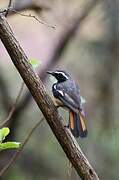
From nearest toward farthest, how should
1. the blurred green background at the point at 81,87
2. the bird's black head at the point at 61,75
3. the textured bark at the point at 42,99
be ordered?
the textured bark at the point at 42,99 → the bird's black head at the point at 61,75 → the blurred green background at the point at 81,87

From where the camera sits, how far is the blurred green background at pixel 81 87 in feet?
15.4

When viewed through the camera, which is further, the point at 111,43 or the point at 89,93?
the point at 89,93

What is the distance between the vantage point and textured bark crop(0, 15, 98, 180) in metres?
1.96

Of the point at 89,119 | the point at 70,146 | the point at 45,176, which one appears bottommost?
the point at 45,176

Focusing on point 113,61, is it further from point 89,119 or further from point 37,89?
point 37,89

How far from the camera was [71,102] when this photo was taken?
7.12 ft

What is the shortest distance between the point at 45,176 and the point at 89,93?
803mm

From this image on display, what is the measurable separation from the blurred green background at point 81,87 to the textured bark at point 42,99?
235 cm

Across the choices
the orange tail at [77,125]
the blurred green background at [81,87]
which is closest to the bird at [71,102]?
the orange tail at [77,125]

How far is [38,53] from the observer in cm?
594

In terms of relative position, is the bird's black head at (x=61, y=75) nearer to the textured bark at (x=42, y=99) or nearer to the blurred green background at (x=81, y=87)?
the textured bark at (x=42, y=99)

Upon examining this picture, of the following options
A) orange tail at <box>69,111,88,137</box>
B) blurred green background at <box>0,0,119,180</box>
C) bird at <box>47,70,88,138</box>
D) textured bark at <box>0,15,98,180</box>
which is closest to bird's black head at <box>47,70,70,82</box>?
bird at <box>47,70,88,138</box>

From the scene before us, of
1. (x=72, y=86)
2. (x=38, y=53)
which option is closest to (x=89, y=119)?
(x=38, y=53)

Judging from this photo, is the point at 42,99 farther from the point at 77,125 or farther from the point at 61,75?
the point at 61,75
